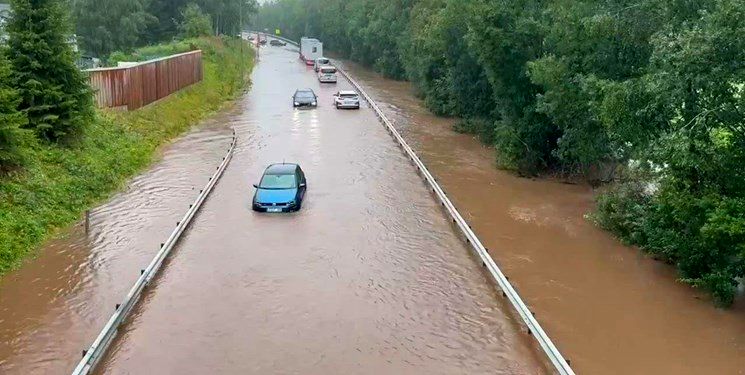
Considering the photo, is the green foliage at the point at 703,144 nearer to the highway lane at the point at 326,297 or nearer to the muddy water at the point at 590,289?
the muddy water at the point at 590,289

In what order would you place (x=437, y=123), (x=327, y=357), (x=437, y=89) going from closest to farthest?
(x=327, y=357) → (x=437, y=123) → (x=437, y=89)

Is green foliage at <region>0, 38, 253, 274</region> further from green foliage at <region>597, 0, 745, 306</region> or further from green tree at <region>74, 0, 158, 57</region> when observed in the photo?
green tree at <region>74, 0, 158, 57</region>

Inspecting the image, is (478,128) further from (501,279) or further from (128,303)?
(128,303)

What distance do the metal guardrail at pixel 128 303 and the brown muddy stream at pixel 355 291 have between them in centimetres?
23

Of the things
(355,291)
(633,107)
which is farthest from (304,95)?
(355,291)

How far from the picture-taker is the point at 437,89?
42.5m

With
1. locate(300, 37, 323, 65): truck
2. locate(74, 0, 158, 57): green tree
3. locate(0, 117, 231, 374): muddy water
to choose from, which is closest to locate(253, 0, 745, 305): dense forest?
locate(0, 117, 231, 374): muddy water

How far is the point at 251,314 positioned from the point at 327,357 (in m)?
2.38

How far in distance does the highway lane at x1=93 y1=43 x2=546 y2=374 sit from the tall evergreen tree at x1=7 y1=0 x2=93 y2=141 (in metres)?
5.76

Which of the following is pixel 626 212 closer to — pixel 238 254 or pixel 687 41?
pixel 687 41

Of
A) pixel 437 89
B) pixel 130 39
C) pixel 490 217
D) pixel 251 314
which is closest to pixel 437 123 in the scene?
pixel 437 89

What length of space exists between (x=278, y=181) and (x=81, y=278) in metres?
7.32

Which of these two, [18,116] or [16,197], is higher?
[18,116]

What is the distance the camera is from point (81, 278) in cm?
1534
